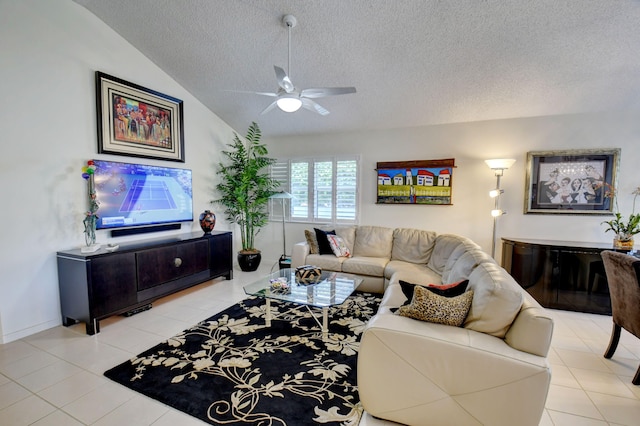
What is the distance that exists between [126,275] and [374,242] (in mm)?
3252

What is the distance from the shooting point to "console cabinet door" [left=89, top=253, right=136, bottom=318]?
2736 millimetres

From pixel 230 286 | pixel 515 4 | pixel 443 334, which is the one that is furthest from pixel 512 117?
pixel 230 286

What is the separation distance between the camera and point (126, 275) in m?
3.02

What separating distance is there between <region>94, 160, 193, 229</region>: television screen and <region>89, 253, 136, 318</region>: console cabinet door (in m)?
0.58

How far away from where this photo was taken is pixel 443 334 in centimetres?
161

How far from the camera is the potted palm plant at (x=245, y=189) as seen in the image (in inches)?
193

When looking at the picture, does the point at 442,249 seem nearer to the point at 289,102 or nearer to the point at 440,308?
the point at 440,308

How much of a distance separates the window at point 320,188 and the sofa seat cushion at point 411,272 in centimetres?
138

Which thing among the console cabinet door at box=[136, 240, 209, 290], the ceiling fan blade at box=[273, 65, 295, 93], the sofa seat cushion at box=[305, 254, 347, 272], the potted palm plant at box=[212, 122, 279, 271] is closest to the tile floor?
the console cabinet door at box=[136, 240, 209, 290]

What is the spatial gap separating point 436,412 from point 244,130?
16.9 ft

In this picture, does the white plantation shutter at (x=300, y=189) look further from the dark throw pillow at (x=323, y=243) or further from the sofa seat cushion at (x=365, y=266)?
the sofa seat cushion at (x=365, y=266)

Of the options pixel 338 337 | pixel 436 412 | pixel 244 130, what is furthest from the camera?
pixel 244 130

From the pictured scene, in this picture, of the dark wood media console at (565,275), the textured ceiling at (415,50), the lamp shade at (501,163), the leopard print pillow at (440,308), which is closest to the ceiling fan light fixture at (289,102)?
the textured ceiling at (415,50)

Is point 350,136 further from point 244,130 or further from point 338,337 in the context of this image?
point 338,337
